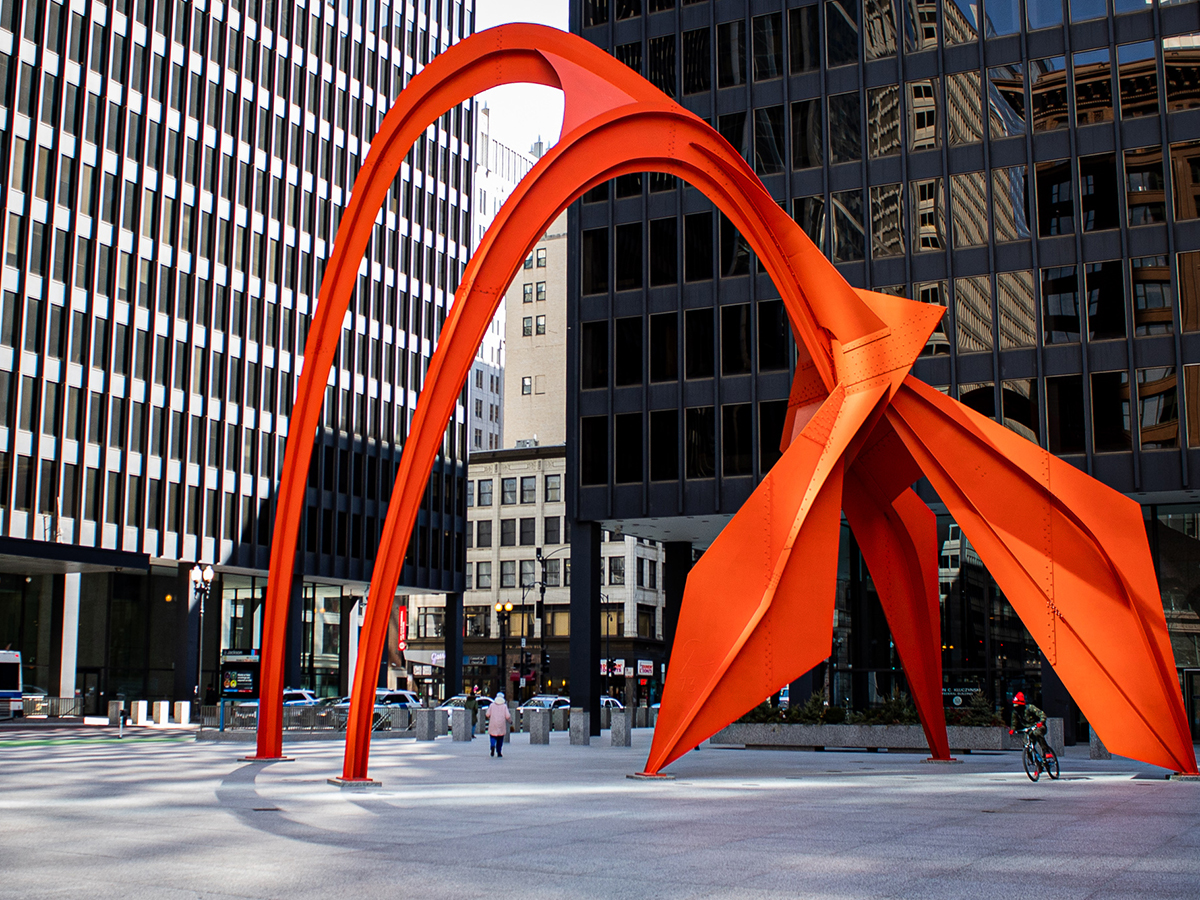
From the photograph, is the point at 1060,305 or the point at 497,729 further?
the point at 1060,305

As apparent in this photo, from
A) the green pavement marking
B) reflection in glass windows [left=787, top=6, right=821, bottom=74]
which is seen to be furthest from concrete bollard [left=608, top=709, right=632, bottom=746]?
reflection in glass windows [left=787, top=6, right=821, bottom=74]

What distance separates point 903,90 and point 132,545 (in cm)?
3940

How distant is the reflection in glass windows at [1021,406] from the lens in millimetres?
34594

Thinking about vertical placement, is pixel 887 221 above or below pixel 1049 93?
below

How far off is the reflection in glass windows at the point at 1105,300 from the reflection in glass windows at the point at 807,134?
932 cm

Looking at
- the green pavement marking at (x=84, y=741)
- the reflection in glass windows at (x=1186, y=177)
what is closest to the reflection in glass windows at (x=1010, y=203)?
the reflection in glass windows at (x=1186, y=177)

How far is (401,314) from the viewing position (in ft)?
248

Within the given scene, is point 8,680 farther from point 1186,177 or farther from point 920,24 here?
point 1186,177

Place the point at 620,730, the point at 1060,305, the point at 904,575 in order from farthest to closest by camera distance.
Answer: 1. the point at 1060,305
2. the point at 620,730
3. the point at 904,575

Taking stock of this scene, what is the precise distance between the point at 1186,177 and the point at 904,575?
18.7 meters

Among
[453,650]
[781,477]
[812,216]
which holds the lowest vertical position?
[453,650]

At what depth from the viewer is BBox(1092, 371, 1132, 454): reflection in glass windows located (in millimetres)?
33469

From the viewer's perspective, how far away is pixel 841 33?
1519 inches

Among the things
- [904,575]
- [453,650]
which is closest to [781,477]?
[904,575]
